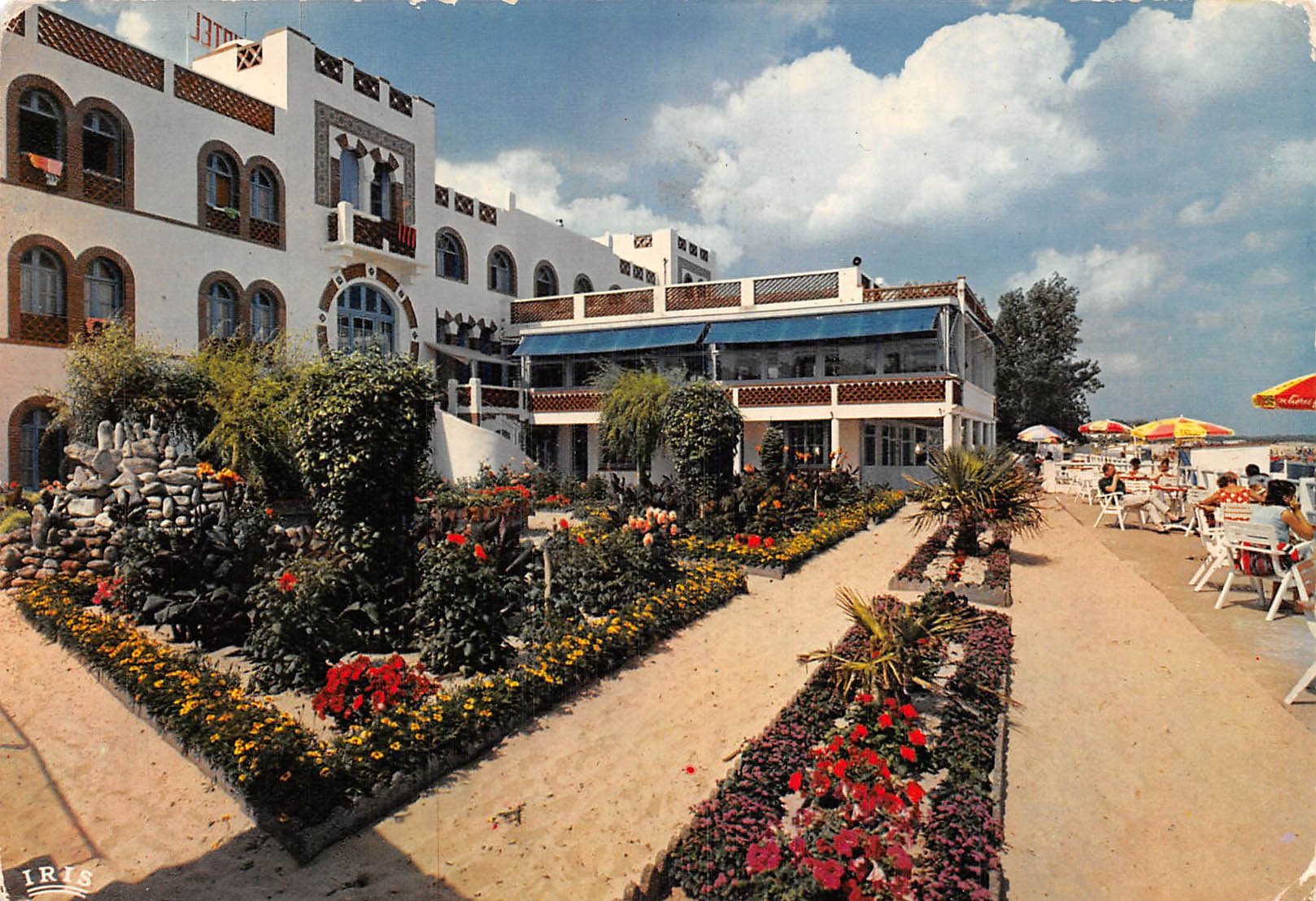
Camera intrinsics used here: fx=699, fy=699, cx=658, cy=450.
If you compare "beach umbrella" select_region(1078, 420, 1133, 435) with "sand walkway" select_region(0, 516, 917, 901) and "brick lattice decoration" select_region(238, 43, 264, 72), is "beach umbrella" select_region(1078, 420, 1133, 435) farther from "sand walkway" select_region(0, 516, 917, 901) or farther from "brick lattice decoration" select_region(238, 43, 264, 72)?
"brick lattice decoration" select_region(238, 43, 264, 72)

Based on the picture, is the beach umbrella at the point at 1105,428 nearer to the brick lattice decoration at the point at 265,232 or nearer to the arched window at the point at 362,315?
the arched window at the point at 362,315

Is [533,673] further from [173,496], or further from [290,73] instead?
[290,73]

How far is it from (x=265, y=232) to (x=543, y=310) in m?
9.11

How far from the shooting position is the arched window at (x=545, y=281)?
2656 cm

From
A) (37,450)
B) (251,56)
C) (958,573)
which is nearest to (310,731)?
(958,573)

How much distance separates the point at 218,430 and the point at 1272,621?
1521 centimetres

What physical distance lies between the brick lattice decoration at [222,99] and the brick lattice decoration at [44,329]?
18.8 ft

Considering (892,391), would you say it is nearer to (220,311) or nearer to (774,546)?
(774,546)

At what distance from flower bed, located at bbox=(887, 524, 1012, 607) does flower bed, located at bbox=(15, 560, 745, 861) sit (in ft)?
12.8

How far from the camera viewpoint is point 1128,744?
4840mm

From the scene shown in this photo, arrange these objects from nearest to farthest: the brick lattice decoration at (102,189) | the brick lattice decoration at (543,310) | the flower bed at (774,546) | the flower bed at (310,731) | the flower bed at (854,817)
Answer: the flower bed at (854,817)
the flower bed at (310,731)
the flower bed at (774,546)
the brick lattice decoration at (102,189)
the brick lattice decoration at (543,310)

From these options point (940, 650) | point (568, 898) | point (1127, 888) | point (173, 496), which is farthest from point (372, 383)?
point (1127, 888)

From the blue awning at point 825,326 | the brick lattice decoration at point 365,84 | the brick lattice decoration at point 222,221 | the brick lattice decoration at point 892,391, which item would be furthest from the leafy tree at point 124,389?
the brick lattice decoration at point 892,391

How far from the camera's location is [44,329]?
43.6 feet
